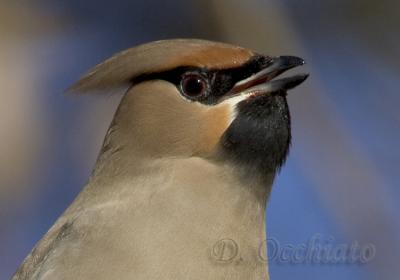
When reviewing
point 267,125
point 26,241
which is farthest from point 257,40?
point 267,125

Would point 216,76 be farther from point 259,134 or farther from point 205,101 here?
point 259,134

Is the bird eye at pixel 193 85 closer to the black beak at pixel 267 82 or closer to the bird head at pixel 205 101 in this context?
the bird head at pixel 205 101

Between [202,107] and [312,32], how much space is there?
2.53 m

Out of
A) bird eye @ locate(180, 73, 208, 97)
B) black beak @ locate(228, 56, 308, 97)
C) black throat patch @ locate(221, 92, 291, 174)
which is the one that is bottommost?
black throat patch @ locate(221, 92, 291, 174)

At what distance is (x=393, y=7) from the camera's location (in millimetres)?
8242

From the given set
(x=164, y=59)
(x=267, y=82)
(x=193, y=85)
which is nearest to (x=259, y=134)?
(x=267, y=82)

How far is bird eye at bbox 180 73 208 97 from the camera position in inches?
224

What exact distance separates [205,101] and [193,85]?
0.08 m

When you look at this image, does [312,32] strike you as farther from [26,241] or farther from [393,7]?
[26,241]

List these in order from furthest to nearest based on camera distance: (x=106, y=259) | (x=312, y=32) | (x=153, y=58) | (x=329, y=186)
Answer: (x=312, y=32), (x=329, y=186), (x=153, y=58), (x=106, y=259)

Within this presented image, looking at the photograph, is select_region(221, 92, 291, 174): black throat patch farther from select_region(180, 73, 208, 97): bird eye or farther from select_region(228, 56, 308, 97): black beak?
select_region(180, 73, 208, 97): bird eye

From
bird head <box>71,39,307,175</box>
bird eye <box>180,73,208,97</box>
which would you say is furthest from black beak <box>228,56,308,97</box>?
bird eye <box>180,73,208,97</box>

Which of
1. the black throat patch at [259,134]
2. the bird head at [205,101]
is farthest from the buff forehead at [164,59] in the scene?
the black throat patch at [259,134]

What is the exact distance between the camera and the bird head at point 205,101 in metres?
5.69
